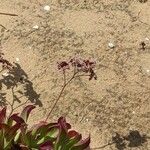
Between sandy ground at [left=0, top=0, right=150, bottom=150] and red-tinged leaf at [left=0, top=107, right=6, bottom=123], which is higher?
red-tinged leaf at [left=0, top=107, right=6, bottom=123]

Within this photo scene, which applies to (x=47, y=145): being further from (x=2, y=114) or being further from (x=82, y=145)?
(x=2, y=114)

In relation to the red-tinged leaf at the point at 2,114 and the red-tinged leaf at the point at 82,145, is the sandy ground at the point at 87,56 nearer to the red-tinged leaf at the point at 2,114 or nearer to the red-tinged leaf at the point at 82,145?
the red-tinged leaf at the point at 82,145

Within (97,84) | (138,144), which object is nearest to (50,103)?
(97,84)

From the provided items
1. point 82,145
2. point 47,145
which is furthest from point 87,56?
point 47,145

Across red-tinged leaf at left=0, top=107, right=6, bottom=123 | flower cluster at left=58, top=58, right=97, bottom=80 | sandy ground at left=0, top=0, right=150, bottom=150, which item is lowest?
sandy ground at left=0, top=0, right=150, bottom=150

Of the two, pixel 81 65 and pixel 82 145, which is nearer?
pixel 82 145

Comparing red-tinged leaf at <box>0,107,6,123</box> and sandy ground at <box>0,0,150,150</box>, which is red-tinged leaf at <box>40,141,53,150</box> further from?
sandy ground at <box>0,0,150,150</box>

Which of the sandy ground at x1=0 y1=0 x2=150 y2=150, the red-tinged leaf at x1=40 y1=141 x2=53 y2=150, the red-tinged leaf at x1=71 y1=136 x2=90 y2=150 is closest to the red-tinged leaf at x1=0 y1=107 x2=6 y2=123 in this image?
the red-tinged leaf at x1=40 y1=141 x2=53 y2=150

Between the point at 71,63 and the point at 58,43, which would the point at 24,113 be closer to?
the point at 71,63
